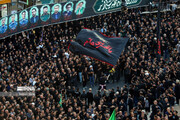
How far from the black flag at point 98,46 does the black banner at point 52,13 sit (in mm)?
14671

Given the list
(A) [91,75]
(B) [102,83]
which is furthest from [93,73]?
(B) [102,83]

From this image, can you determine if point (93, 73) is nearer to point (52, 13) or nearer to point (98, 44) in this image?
point (52, 13)

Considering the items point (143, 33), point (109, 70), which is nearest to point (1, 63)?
point (109, 70)

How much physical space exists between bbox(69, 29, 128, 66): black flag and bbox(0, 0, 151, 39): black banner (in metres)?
14.7

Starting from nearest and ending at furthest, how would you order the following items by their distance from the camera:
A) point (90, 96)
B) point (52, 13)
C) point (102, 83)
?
1. point (90, 96)
2. point (102, 83)
3. point (52, 13)

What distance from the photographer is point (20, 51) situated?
3525 cm

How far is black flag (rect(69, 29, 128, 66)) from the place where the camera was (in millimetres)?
21234

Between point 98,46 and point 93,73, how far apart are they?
10188 millimetres

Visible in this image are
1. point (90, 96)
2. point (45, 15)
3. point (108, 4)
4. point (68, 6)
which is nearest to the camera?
point (90, 96)

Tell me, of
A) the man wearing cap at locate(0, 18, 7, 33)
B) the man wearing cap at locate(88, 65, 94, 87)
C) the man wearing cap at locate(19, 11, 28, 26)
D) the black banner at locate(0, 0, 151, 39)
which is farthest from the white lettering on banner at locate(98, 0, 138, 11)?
the man wearing cap at locate(88, 65, 94, 87)

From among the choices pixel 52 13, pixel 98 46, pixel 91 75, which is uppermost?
pixel 52 13

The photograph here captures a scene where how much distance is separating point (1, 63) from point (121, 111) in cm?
1114

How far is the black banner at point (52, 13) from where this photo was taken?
35.9 m

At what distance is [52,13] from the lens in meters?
37.3
